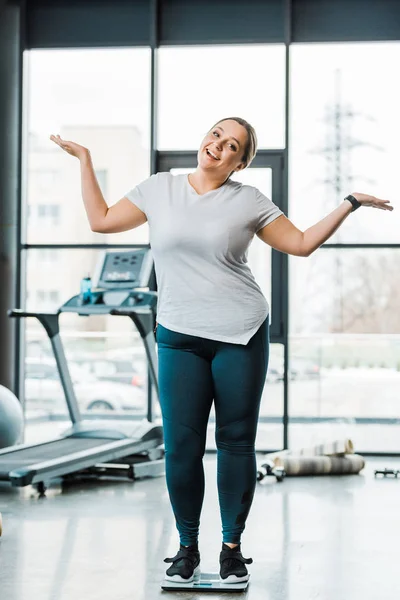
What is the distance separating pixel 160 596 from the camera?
8.66 ft

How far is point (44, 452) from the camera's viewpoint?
4.83 metres

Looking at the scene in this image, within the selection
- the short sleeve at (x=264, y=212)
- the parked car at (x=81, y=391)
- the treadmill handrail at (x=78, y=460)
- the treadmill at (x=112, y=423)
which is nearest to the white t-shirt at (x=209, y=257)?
the short sleeve at (x=264, y=212)

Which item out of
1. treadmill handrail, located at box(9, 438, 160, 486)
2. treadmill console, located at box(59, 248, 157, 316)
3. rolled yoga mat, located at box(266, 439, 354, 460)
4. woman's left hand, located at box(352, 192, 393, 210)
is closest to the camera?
woman's left hand, located at box(352, 192, 393, 210)

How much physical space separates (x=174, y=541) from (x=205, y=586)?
0.80 m

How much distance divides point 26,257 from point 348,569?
12.7 feet

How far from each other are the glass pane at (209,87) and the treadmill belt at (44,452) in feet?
7.17

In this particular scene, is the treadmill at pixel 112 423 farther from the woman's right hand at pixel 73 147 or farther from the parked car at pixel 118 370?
the woman's right hand at pixel 73 147

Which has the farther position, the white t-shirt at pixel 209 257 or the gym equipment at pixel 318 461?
the gym equipment at pixel 318 461

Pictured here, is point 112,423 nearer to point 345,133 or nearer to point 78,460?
point 78,460

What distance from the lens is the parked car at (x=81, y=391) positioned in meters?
6.25

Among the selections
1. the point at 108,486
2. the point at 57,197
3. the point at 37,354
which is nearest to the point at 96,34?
the point at 57,197

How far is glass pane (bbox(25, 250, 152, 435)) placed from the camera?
6.20 metres

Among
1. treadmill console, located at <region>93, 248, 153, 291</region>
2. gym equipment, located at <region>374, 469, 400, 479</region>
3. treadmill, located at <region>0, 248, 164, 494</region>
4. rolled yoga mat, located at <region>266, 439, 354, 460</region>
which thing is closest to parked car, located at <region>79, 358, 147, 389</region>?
treadmill, located at <region>0, 248, 164, 494</region>

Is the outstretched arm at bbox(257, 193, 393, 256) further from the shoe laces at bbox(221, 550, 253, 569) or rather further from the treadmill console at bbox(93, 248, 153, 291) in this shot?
the treadmill console at bbox(93, 248, 153, 291)
